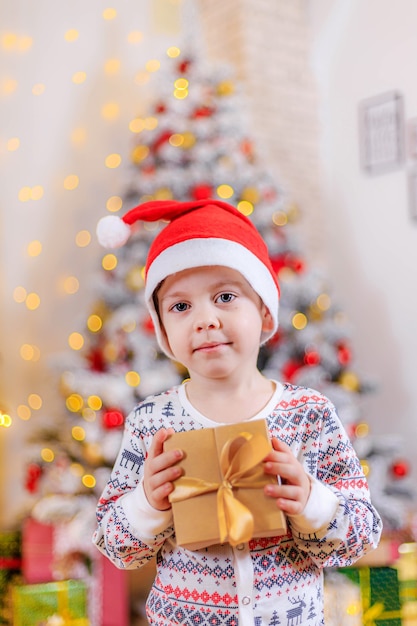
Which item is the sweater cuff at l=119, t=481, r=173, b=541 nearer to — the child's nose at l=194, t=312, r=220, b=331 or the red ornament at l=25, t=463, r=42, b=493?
the child's nose at l=194, t=312, r=220, b=331

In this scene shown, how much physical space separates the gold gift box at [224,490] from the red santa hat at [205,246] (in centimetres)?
24

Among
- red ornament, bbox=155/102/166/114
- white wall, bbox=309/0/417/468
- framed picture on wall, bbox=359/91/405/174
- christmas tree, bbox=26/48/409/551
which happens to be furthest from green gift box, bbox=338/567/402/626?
framed picture on wall, bbox=359/91/405/174

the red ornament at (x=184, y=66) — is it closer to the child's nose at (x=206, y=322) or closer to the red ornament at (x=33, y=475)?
the red ornament at (x=33, y=475)

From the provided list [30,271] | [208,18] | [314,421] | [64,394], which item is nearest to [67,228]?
[30,271]

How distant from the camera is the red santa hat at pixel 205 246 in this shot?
3.39 feet

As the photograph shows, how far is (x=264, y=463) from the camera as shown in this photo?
914mm

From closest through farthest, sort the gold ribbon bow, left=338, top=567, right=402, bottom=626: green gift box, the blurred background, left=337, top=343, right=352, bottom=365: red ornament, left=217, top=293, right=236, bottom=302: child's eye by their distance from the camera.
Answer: the gold ribbon bow, left=217, top=293, right=236, bottom=302: child's eye, left=338, top=567, right=402, bottom=626: green gift box, the blurred background, left=337, top=343, right=352, bottom=365: red ornament

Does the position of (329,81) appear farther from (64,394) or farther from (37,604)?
(37,604)

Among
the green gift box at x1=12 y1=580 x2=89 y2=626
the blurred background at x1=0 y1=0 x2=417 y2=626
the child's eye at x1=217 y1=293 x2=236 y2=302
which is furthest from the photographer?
the blurred background at x1=0 y1=0 x2=417 y2=626

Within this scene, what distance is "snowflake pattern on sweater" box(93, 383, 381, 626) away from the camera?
964 millimetres

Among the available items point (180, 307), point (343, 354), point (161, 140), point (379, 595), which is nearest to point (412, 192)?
point (343, 354)

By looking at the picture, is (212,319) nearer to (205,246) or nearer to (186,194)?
(205,246)

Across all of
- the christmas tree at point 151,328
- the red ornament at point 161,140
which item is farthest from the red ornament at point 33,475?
the red ornament at point 161,140

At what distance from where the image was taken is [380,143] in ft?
10.8
